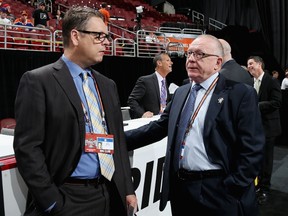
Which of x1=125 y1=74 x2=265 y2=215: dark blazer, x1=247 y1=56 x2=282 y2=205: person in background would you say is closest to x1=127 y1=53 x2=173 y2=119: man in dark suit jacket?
x1=247 y1=56 x2=282 y2=205: person in background

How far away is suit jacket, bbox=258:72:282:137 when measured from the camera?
3766 millimetres

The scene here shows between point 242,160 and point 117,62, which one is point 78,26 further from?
point 117,62

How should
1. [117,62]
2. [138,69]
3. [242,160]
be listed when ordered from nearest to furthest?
[242,160], [117,62], [138,69]

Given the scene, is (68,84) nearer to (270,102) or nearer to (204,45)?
(204,45)

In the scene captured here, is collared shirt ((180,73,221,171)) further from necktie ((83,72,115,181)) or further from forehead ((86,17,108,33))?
forehead ((86,17,108,33))

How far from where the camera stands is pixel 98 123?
4.55 ft

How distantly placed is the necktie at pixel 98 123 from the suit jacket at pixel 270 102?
9.01ft

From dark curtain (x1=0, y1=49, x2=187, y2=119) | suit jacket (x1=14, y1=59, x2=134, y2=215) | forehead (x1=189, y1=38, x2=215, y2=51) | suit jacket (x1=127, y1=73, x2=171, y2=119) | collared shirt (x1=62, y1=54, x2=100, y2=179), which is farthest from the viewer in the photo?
dark curtain (x1=0, y1=49, x2=187, y2=119)

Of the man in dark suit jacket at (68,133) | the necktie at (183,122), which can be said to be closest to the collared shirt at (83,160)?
the man in dark suit jacket at (68,133)

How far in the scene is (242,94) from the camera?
63.4 inches

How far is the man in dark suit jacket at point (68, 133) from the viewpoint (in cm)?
123

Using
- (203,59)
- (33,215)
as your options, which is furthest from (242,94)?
(33,215)

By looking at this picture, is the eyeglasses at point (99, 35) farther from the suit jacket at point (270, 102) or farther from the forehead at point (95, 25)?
the suit jacket at point (270, 102)

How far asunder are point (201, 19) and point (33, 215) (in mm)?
16352
